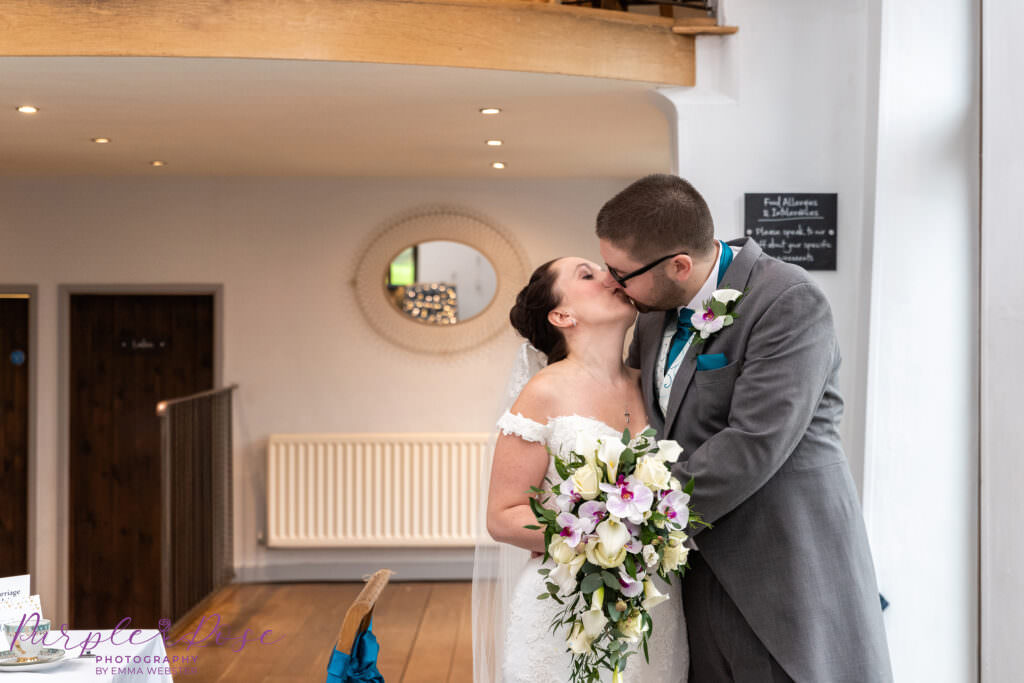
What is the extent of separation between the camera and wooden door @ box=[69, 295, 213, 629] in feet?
22.7

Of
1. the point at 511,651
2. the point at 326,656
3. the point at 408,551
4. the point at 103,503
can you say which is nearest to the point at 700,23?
the point at 511,651

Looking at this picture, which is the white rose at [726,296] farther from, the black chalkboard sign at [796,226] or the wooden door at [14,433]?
the wooden door at [14,433]

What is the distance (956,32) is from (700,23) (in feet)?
3.35

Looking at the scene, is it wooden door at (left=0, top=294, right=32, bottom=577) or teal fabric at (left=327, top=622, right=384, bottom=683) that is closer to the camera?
teal fabric at (left=327, top=622, right=384, bottom=683)

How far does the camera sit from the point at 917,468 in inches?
134

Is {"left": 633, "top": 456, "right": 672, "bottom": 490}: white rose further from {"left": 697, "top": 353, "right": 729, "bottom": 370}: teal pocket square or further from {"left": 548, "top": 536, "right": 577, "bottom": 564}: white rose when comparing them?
{"left": 697, "top": 353, "right": 729, "bottom": 370}: teal pocket square

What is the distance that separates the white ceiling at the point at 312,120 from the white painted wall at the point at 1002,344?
1.99 m

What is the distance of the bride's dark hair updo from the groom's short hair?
1.33 ft

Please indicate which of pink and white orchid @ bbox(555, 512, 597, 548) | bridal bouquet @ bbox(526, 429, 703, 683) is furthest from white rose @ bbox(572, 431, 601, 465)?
pink and white orchid @ bbox(555, 512, 597, 548)

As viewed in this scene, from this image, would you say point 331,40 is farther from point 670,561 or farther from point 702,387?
point 670,561

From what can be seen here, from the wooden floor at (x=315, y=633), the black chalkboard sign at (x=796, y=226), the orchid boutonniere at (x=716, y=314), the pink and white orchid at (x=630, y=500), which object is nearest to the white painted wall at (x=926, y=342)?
the black chalkboard sign at (x=796, y=226)

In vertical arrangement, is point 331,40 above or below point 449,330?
above

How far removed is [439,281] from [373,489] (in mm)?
1511

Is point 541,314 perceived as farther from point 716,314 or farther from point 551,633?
point 551,633
